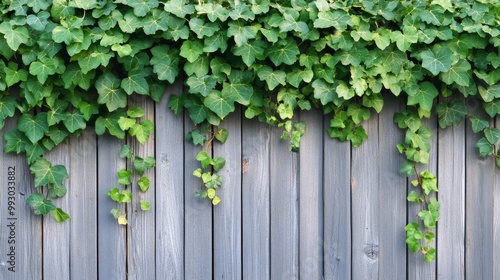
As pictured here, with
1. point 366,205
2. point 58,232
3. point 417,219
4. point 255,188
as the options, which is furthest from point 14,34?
point 417,219

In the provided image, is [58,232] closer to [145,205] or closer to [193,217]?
[145,205]

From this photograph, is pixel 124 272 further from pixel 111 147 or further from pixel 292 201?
pixel 292 201

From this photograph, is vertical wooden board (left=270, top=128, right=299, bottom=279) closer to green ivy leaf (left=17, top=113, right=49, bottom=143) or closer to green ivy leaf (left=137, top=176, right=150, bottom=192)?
green ivy leaf (left=137, top=176, right=150, bottom=192)

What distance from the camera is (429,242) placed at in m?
2.99

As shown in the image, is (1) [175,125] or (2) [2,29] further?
(1) [175,125]

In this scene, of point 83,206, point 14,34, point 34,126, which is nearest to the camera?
point 14,34

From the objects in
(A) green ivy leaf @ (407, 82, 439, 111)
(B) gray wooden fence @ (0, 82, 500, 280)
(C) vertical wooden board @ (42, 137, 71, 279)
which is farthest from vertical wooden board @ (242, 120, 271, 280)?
(C) vertical wooden board @ (42, 137, 71, 279)

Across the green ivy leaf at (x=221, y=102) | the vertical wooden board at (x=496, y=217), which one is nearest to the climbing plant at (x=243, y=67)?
the green ivy leaf at (x=221, y=102)

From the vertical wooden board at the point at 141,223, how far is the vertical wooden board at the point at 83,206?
17 cm

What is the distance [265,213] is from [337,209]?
13.3 inches

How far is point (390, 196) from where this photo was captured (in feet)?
9.93

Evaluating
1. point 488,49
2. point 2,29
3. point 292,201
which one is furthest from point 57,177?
point 488,49

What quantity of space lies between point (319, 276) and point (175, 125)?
3.20 ft

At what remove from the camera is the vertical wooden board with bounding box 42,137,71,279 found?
2.99 m
